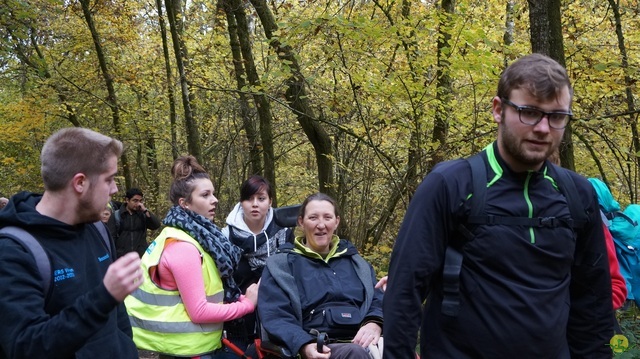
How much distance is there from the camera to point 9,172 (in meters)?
19.2

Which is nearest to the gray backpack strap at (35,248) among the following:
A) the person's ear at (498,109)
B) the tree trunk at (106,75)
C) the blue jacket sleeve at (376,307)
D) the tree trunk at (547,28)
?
the person's ear at (498,109)

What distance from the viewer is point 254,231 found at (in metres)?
4.34

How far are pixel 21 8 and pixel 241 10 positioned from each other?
3725 mm

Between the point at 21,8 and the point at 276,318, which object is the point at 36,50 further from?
the point at 276,318

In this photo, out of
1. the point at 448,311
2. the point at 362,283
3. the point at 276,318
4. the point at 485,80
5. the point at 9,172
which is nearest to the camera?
the point at 448,311

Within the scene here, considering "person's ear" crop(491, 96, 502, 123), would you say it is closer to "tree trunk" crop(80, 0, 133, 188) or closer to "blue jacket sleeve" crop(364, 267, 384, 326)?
"blue jacket sleeve" crop(364, 267, 384, 326)

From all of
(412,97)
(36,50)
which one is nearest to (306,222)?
(412,97)

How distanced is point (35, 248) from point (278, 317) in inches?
67.0

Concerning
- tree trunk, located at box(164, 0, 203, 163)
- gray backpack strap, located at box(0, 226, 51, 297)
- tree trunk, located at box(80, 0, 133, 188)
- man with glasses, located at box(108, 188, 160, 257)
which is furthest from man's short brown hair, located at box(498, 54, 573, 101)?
tree trunk, located at box(80, 0, 133, 188)

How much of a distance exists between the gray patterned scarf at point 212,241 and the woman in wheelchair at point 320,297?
8.4 inches

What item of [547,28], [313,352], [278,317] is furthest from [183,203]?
[547,28]

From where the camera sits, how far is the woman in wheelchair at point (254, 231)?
13.7 feet

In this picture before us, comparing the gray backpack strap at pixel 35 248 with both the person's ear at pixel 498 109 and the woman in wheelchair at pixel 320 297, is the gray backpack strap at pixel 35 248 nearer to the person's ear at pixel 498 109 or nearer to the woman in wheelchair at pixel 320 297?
the woman in wheelchair at pixel 320 297

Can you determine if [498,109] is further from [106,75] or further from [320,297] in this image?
[106,75]
